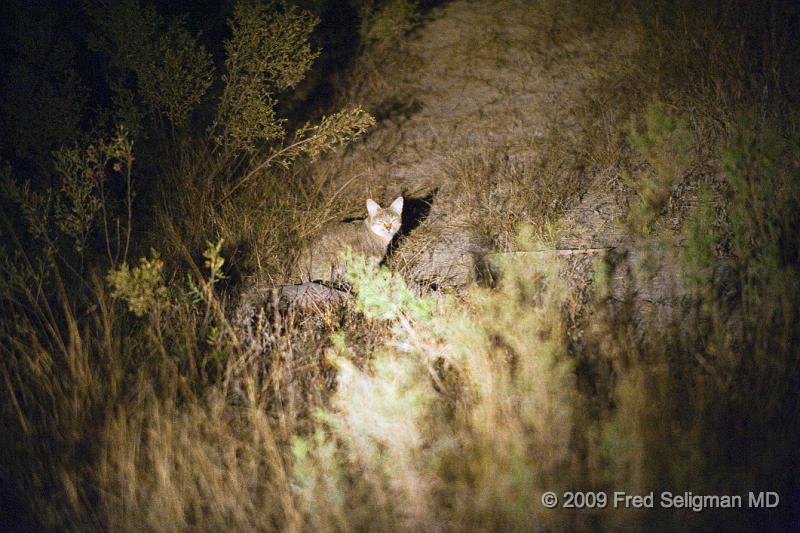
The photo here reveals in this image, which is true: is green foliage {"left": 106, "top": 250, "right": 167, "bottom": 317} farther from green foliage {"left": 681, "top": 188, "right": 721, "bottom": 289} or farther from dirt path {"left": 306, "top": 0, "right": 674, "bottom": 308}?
green foliage {"left": 681, "top": 188, "right": 721, "bottom": 289}

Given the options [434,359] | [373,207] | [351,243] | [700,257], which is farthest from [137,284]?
[700,257]

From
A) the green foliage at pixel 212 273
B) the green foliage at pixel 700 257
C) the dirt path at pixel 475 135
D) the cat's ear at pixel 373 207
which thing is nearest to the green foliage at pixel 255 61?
the cat's ear at pixel 373 207

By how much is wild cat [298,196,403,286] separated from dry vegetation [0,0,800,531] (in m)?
0.14

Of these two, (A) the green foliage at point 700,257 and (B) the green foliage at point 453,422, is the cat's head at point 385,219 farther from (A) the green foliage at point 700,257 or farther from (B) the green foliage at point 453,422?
(A) the green foliage at point 700,257

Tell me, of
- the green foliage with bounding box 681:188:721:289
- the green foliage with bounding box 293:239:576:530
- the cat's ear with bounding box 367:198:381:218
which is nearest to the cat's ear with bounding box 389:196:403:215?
the cat's ear with bounding box 367:198:381:218

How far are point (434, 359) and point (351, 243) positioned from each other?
5.45ft

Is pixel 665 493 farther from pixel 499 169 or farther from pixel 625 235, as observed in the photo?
pixel 499 169

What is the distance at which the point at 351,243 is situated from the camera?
3965mm

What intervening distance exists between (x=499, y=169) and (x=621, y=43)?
2.18 m

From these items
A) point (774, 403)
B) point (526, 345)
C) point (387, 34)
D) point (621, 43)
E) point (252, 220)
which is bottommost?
point (774, 403)

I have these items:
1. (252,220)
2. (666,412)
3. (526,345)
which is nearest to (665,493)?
(666,412)

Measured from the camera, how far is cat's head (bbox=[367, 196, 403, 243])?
3816mm

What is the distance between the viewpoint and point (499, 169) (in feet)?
14.5

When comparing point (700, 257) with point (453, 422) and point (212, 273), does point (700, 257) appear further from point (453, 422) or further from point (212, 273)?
point (212, 273)
